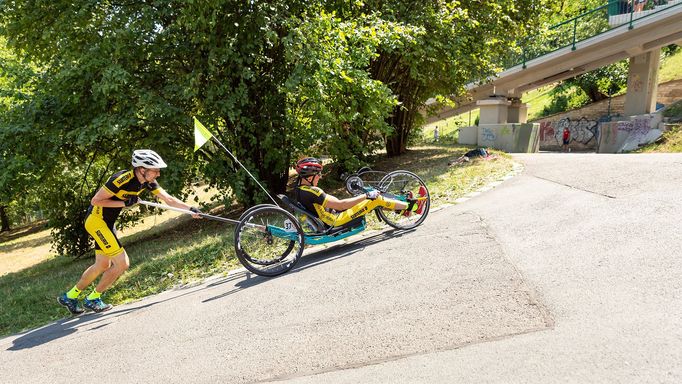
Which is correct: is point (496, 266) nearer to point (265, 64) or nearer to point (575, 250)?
point (575, 250)

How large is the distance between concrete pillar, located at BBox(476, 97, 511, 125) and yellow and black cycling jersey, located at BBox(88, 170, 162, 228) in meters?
17.4

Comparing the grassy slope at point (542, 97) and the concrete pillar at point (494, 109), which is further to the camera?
the grassy slope at point (542, 97)

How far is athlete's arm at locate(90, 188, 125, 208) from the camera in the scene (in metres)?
5.52

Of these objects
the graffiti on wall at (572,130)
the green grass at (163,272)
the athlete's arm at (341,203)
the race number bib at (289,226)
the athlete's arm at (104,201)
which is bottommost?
the graffiti on wall at (572,130)

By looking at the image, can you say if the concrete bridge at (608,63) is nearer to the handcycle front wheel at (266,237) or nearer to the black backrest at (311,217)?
the black backrest at (311,217)

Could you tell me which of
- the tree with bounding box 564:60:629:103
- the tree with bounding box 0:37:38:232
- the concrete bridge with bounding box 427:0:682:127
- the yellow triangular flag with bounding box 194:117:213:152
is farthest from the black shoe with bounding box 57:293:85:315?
the tree with bounding box 564:60:629:103

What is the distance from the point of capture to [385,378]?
3264 mm

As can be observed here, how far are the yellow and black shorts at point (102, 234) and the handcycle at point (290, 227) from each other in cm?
62

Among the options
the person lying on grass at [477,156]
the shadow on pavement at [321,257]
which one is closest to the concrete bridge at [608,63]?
the person lying on grass at [477,156]

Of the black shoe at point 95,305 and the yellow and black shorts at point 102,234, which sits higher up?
the yellow and black shorts at point 102,234

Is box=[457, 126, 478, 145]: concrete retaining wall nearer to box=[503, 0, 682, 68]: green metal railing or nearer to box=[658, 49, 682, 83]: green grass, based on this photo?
box=[503, 0, 682, 68]: green metal railing

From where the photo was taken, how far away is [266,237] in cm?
599

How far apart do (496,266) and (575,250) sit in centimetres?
89

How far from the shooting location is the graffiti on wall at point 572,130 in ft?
92.2
